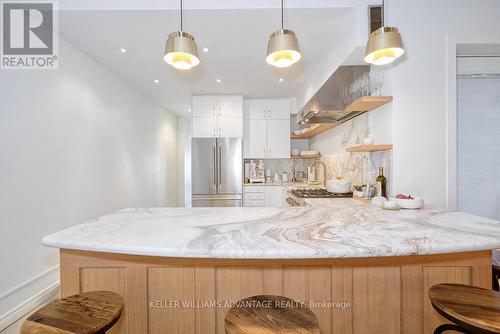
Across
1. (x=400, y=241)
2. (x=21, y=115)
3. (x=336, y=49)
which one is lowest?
(x=400, y=241)

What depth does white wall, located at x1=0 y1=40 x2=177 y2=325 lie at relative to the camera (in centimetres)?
197

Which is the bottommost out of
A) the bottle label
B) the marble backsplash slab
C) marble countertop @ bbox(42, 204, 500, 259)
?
marble countertop @ bbox(42, 204, 500, 259)

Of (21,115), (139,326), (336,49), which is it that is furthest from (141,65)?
(139,326)

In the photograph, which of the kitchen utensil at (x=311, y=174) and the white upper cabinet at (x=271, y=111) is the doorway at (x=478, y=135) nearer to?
the kitchen utensil at (x=311, y=174)

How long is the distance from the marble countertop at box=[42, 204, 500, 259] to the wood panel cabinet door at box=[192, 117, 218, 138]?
2.98 m

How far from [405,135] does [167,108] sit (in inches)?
200

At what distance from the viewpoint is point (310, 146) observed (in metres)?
4.94

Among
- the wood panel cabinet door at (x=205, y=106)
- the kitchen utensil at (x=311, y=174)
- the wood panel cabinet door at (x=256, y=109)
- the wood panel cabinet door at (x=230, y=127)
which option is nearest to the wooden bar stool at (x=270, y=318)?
the kitchen utensil at (x=311, y=174)

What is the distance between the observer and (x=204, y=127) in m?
4.39

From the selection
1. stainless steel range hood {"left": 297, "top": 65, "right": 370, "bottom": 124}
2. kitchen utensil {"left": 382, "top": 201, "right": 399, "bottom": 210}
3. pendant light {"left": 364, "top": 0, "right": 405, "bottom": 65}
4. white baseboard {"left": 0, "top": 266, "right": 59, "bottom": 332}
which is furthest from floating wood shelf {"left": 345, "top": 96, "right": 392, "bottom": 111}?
white baseboard {"left": 0, "top": 266, "right": 59, "bottom": 332}

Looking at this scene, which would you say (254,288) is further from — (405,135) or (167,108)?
(167,108)

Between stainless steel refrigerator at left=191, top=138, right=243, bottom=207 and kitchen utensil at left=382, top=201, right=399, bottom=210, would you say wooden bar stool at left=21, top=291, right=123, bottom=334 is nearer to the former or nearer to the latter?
kitchen utensil at left=382, top=201, right=399, bottom=210

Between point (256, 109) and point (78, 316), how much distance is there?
425 cm

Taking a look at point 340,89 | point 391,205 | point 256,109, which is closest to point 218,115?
point 256,109
